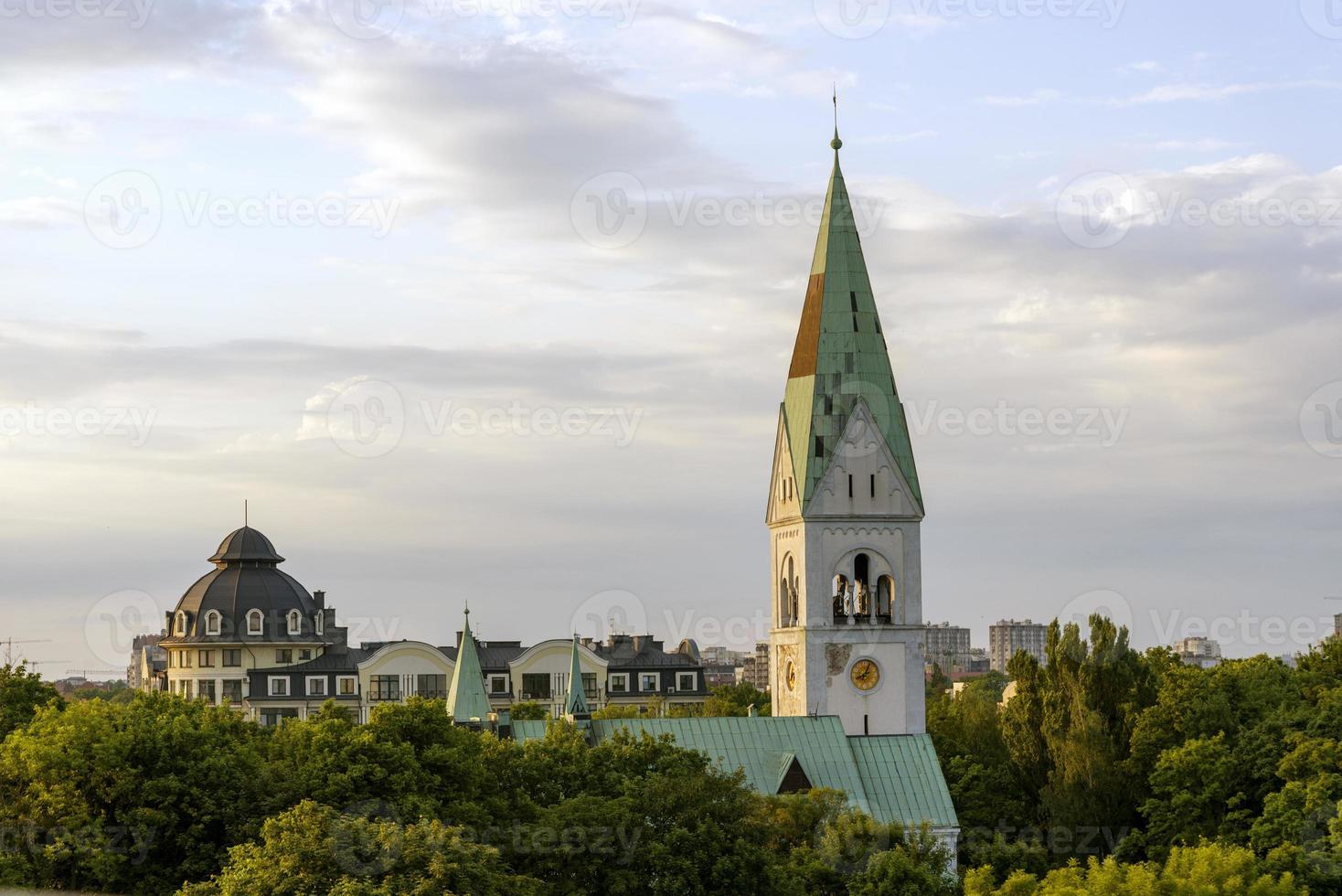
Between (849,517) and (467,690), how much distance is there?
2067 cm

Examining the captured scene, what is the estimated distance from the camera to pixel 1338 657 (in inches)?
4397

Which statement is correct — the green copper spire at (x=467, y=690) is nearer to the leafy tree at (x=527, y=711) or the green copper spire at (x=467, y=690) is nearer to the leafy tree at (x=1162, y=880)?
the leafy tree at (x=1162, y=880)

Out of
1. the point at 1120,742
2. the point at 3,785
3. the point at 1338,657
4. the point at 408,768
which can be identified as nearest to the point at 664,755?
the point at 408,768

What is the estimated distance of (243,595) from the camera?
531 feet

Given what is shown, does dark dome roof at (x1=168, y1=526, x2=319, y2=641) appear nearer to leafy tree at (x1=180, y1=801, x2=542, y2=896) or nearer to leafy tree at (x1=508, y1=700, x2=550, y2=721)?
leafy tree at (x1=508, y1=700, x2=550, y2=721)

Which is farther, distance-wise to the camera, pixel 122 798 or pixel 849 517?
pixel 849 517

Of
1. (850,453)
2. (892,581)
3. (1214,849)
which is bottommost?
(1214,849)

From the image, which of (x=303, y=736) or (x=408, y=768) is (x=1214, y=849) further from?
(x=303, y=736)

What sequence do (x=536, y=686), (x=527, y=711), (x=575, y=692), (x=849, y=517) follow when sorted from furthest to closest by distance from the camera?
(x=536, y=686), (x=527, y=711), (x=575, y=692), (x=849, y=517)

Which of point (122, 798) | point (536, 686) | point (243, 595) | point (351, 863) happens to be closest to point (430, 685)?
point (536, 686)

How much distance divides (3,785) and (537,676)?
344ft

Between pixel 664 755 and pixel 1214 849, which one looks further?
pixel 664 755

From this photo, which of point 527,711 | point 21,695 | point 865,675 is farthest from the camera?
point 527,711

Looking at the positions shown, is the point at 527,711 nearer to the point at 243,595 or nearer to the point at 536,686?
the point at 536,686
